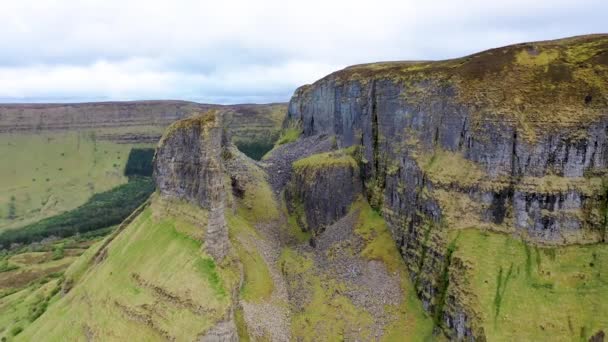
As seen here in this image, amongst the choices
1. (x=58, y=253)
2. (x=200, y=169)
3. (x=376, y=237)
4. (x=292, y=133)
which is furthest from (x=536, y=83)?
(x=58, y=253)

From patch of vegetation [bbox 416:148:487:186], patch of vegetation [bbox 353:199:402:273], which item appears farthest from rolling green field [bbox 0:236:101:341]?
patch of vegetation [bbox 416:148:487:186]

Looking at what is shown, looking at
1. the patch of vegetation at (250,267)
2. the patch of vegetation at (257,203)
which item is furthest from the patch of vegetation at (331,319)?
the patch of vegetation at (257,203)

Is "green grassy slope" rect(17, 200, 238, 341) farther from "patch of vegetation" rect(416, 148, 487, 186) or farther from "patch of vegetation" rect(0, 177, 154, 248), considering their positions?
"patch of vegetation" rect(0, 177, 154, 248)

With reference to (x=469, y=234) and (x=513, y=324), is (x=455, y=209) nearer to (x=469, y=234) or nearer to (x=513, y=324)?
(x=469, y=234)

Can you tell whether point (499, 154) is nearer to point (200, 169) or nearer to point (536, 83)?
point (536, 83)

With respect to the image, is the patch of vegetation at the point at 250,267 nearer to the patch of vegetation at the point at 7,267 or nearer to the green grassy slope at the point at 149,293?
the green grassy slope at the point at 149,293

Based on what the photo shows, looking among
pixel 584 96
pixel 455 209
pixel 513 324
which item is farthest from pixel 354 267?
pixel 584 96

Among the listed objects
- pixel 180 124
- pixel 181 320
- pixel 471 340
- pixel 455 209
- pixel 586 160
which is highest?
pixel 180 124

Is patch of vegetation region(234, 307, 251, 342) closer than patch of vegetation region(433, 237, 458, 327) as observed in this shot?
Yes
